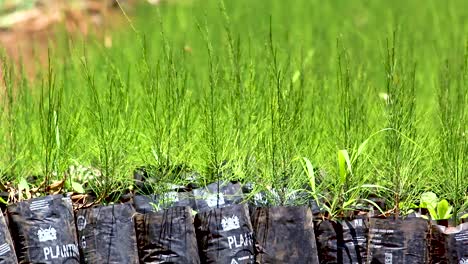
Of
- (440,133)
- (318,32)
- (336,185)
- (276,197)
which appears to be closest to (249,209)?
(276,197)

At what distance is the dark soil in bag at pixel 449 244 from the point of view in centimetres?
322

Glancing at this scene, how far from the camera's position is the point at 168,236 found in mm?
3098

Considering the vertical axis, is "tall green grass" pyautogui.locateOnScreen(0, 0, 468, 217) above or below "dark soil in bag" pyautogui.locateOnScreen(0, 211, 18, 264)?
above

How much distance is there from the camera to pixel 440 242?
10.7 feet

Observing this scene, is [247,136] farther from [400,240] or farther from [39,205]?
[39,205]

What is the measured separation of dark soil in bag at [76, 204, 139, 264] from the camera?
10.2ft

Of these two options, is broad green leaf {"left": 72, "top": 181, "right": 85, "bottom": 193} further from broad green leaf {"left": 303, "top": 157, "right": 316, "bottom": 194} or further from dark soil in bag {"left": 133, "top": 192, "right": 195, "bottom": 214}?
broad green leaf {"left": 303, "top": 157, "right": 316, "bottom": 194}

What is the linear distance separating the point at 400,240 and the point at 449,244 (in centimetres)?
18

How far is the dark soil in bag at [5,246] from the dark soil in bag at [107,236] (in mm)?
244

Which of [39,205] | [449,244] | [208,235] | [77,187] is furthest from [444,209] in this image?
[39,205]

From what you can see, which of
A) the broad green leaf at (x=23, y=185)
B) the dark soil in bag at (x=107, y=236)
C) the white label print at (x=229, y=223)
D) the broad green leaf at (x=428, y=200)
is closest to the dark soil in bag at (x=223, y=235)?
the white label print at (x=229, y=223)

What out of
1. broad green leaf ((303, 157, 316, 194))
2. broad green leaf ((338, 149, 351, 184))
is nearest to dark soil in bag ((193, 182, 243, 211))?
broad green leaf ((303, 157, 316, 194))

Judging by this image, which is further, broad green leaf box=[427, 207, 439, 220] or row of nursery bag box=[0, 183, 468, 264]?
broad green leaf box=[427, 207, 439, 220]

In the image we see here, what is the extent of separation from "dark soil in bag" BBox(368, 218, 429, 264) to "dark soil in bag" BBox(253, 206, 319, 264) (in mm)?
231
